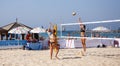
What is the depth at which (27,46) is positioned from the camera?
621 inches

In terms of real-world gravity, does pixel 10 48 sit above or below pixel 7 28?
below

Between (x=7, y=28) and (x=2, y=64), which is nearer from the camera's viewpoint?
(x=2, y=64)

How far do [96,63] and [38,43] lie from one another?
7.55 metres

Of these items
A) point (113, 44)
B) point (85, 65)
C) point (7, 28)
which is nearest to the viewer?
point (85, 65)

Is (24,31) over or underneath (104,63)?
over

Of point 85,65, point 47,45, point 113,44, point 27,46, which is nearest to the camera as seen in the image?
point 85,65

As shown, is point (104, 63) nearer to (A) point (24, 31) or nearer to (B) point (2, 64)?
(B) point (2, 64)

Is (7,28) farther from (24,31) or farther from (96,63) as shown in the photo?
(96,63)

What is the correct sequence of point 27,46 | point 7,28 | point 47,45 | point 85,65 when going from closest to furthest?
point 85,65 < point 27,46 < point 47,45 < point 7,28

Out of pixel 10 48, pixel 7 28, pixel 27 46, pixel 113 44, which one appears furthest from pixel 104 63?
pixel 7 28

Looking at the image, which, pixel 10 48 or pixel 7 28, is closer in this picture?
pixel 10 48

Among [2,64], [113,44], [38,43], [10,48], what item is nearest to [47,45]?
[38,43]

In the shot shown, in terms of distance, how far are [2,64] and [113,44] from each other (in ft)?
38.1

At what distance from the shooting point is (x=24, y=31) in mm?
17719
